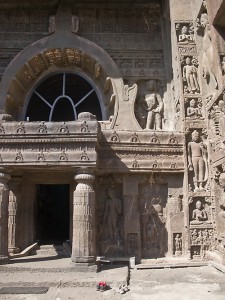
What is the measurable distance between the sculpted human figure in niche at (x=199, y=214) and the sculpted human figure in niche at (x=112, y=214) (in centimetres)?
206

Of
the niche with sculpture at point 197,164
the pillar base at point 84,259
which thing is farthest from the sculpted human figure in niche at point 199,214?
the pillar base at point 84,259

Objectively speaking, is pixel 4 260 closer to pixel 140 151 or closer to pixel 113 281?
pixel 113 281

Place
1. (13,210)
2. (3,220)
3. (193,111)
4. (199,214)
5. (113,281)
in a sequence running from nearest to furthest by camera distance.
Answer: (113,281) < (3,220) < (199,214) < (13,210) < (193,111)

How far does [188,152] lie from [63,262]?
4547mm

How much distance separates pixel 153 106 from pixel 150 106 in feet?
0.36

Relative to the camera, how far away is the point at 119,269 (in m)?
7.71

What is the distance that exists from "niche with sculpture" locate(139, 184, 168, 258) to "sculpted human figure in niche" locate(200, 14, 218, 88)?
3.42m

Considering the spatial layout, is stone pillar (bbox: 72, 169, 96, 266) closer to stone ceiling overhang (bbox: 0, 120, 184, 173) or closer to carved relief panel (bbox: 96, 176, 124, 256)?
stone ceiling overhang (bbox: 0, 120, 184, 173)

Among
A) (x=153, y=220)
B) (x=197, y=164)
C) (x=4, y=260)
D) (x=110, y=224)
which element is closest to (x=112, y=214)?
(x=110, y=224)

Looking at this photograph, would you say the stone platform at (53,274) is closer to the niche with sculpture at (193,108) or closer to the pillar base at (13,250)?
the pillar base at (13,250)

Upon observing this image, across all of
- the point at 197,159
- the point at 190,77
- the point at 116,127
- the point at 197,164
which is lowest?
the point at 197,164

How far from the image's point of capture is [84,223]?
7691mm

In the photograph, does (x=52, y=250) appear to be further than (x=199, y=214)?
Yes

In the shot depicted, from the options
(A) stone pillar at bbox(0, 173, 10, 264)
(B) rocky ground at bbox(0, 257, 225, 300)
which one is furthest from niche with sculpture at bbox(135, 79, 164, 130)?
(A) stone pillar at bbox(0, 173, 10, 264)
